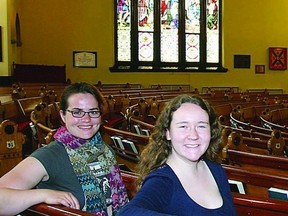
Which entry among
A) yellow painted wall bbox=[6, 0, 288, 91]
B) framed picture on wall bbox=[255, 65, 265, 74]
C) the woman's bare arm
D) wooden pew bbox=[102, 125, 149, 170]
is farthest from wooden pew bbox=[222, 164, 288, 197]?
framed picture on wall bbox=[255, 65, 265, 74]

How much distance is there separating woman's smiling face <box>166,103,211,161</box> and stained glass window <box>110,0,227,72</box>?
1227 cm

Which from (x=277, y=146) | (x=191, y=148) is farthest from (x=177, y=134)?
(x=277, y=146)

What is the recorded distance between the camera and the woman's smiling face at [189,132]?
165 centimetres

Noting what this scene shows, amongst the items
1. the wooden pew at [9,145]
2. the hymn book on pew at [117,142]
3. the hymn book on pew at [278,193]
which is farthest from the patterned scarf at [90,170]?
the hymn book on pew at [117,142]

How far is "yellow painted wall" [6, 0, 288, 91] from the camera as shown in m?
13.1

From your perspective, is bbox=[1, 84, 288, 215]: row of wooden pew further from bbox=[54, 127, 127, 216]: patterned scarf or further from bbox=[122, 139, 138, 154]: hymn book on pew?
bbox=[54, 127, 127, 216]: patterned scarf

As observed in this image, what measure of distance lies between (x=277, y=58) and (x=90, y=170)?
46.6 feet

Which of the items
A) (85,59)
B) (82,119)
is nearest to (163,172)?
(82,119)

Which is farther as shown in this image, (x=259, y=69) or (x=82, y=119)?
(x=259, y=69)

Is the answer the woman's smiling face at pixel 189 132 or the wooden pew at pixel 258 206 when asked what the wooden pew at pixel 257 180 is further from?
the woman's smiling face at pixel 189 132

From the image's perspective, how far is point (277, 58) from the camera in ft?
50.6

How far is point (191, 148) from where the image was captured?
→ 1.65 m

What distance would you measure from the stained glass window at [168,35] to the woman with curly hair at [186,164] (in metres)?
12.2

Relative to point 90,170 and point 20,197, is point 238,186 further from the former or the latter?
point 20,197
